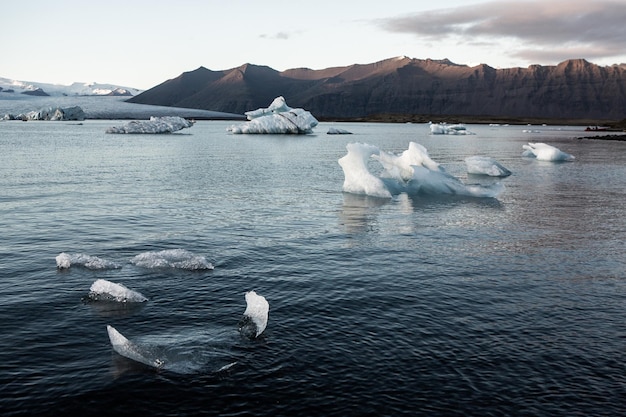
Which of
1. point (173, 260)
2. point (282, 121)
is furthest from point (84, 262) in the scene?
point (282, 121)

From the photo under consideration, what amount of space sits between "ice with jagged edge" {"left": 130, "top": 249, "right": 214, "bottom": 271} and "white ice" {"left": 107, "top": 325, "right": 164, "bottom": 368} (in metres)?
6.34

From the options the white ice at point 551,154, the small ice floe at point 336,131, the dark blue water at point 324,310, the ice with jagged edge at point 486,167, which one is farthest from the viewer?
the small ice floe at point 336,131

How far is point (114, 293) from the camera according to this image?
46.4 feet

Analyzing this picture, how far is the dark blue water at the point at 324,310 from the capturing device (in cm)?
980

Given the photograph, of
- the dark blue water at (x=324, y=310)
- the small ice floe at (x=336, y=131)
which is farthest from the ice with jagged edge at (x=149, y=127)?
the dark blue water at (x=324, y=310)

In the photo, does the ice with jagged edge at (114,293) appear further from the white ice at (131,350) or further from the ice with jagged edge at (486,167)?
the ice with jagged edge at (486,167)

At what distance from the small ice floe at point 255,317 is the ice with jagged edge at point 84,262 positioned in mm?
6828

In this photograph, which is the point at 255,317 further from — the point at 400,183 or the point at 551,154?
the point at 551,154

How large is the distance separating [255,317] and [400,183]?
25.9 m

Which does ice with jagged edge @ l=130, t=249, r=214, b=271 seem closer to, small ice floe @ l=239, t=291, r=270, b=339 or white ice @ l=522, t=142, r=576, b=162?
small ice floe @ l=239, t=291, r=270, b=339

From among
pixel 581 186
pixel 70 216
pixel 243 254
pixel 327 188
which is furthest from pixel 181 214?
pixel 581 186

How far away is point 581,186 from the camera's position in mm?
40656

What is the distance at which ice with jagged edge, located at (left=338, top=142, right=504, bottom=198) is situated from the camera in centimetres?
3316

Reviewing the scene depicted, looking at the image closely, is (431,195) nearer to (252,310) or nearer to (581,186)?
(581,186)
